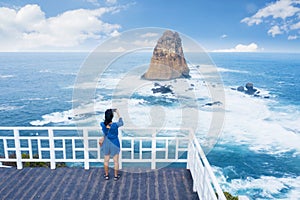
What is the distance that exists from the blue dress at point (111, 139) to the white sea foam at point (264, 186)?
14.1m

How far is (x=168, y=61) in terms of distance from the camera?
29172mm

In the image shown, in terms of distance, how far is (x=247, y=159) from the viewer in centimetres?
2067

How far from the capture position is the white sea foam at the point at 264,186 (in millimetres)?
15931

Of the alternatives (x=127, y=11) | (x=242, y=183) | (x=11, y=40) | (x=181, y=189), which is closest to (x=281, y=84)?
(x=127, y=11)

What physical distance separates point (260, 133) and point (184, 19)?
4720cm

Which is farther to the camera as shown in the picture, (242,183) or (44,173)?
(242,183)

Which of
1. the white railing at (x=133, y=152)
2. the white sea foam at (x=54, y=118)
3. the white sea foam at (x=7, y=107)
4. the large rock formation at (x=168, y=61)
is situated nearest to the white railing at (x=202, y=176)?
the white railing at (x=133, y=152)

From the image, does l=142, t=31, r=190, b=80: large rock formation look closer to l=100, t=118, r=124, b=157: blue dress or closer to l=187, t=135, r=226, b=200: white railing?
l=100, t=118, r=124, b=157: blue dress

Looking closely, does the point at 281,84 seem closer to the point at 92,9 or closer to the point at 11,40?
the point at 92,9

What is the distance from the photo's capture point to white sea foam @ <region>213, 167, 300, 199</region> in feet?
52.3

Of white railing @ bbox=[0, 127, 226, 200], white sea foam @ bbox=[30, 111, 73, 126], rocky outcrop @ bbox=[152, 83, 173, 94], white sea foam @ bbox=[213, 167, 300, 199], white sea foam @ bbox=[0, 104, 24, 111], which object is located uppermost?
white railing @ bbox=[0, 127, 226, 200]

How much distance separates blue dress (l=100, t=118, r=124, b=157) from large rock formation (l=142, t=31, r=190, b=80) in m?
21.2

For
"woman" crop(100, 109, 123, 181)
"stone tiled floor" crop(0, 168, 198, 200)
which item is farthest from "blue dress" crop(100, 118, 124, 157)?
"stone tiled floor" crop(0, 168, 198, 200)

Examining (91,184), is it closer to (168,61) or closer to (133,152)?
(133,152)
